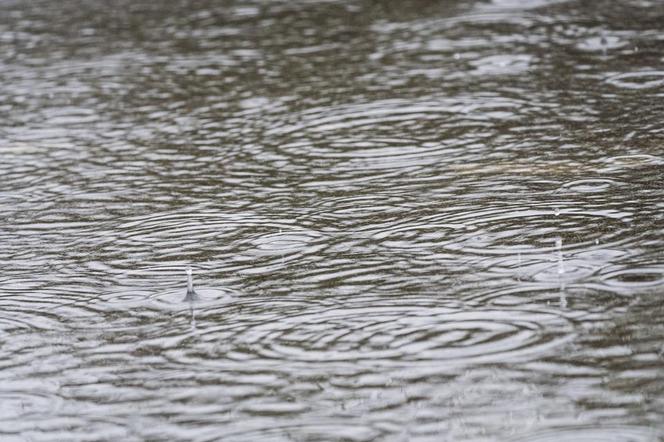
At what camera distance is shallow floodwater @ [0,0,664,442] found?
3.65 meters

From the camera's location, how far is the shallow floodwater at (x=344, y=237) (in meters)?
3.65

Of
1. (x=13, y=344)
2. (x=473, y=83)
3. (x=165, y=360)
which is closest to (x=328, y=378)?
(x=165, y=360)

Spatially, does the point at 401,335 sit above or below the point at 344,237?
above

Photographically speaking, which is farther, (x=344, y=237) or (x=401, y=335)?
(x=344, y=237)

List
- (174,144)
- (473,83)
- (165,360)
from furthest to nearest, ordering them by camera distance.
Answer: (473,83) → (174,144) → (165,360)

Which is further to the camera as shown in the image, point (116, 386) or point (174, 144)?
point (174, 144)

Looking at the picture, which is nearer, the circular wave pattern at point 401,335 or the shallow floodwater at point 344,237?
the shallow floodwater at point 344,237

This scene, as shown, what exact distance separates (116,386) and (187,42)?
22.2 feet

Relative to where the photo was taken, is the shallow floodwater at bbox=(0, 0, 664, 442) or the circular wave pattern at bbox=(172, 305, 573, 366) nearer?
the shallow floodwater at bbox=(0, 0, 664, 442)

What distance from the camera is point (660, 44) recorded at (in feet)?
28.9

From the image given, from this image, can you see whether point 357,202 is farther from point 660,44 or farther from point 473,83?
point 660,44

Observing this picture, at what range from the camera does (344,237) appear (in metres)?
5.27

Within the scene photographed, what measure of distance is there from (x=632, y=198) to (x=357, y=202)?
1180mm

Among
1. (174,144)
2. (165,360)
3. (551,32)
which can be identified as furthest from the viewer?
(551,32)
